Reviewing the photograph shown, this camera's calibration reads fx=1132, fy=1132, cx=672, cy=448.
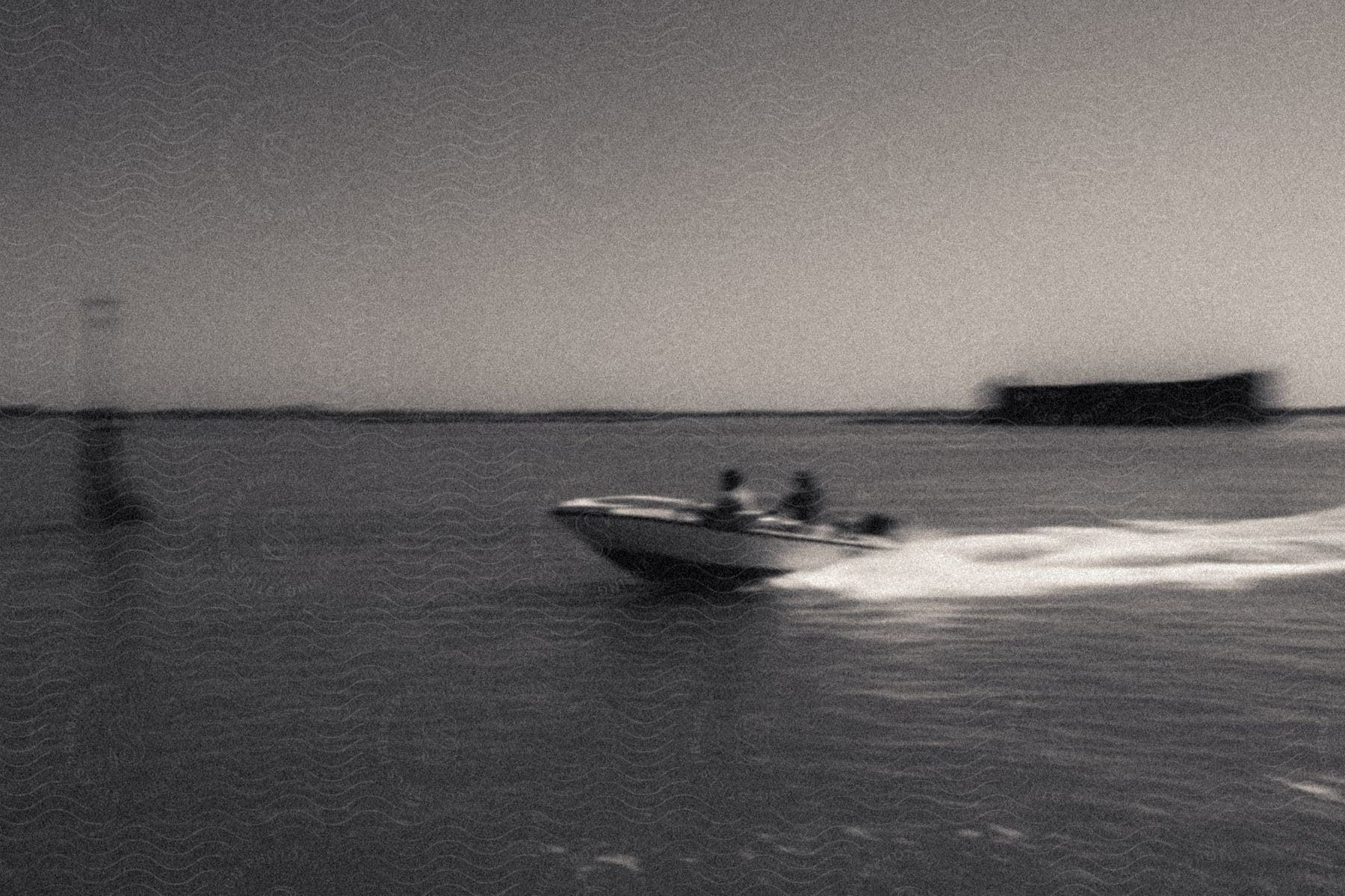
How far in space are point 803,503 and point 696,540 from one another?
1.16 metres

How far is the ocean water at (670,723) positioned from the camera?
4.22m

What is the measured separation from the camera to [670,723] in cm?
640

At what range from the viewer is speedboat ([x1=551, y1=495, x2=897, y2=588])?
930 centimetres

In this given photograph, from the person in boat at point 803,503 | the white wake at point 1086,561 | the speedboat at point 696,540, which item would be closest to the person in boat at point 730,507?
the speedboat at point 696,540

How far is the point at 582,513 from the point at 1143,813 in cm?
559

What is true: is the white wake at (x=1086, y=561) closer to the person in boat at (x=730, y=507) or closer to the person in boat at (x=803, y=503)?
the person in boat at (x=803, y=503)

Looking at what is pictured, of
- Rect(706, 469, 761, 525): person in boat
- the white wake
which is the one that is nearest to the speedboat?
Rect(706, 469, 761, 525): person in boat

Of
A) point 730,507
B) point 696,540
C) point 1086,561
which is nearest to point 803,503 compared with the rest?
point 730,507

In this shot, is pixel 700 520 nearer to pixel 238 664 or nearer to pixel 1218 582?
pixel 238 664

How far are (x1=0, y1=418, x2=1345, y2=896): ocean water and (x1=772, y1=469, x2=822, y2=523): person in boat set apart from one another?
516 mm

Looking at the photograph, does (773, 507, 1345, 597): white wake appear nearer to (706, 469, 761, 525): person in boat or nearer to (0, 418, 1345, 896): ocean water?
(0, 418, 1345, 896): ocean water

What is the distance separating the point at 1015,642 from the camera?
27.6 ft

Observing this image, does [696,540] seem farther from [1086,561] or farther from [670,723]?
[1086,561]

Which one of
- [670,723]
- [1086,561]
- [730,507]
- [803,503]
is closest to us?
[670,723]
